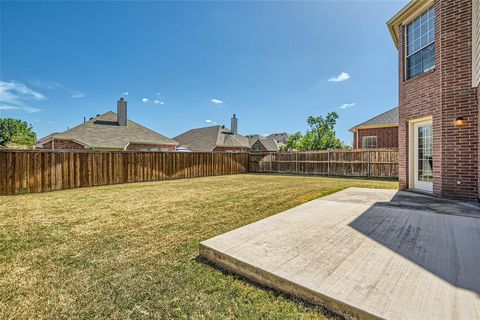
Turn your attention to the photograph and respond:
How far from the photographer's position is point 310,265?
87.8 inches

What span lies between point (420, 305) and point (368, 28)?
502 inches

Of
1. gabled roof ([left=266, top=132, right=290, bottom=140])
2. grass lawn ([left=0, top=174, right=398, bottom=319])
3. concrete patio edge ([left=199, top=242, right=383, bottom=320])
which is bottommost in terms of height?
grass lawn ([left=0, top=174, right=398, bottom=319])

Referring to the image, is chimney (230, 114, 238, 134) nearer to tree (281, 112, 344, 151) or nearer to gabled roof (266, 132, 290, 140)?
tree (281, 112, 344, 151)

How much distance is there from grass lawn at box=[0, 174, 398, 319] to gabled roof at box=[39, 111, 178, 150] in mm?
13561

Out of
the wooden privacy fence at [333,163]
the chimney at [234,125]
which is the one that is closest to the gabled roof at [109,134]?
the wooden privacy fence at [333,163]

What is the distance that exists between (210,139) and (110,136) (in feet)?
37.7

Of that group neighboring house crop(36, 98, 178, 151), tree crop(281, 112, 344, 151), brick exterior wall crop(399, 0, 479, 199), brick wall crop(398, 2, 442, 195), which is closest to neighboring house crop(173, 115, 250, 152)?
neighboring house crop(36, 98, 178, 151)

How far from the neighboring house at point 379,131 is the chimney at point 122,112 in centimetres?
1849

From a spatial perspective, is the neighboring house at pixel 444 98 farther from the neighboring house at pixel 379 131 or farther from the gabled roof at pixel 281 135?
the gabled roof at pixel 281 135

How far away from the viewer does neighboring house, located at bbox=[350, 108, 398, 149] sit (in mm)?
16047

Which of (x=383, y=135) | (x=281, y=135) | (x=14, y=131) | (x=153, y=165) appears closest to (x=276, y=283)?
(x=153, y=165)

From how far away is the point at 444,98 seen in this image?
18.1ft

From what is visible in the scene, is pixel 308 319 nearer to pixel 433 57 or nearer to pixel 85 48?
pixel 433 57

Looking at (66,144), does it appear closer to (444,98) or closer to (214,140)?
(214,140)
